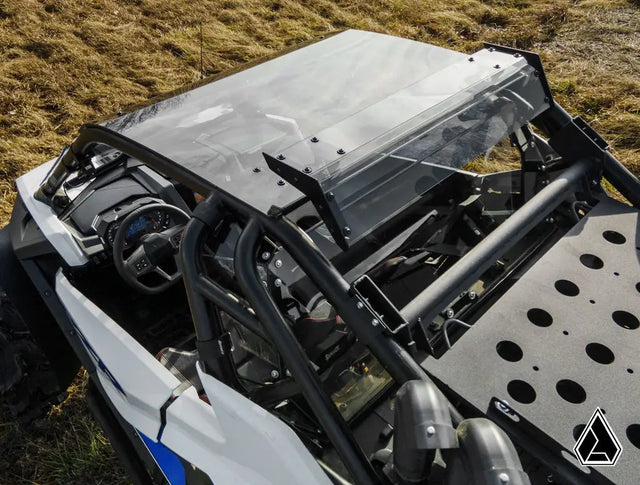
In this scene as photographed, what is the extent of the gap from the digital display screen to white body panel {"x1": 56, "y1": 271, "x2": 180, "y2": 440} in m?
0.31

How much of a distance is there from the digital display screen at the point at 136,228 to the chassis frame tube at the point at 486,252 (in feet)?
4.40

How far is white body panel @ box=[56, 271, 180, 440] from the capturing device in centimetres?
190

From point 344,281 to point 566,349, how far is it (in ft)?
2.16

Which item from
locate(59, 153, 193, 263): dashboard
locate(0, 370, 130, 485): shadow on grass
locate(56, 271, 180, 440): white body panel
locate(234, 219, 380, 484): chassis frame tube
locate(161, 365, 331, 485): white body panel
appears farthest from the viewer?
locate(0, 370, 130, 485): shadow on grass

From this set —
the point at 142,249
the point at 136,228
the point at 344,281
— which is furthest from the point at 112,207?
the point at 344,281

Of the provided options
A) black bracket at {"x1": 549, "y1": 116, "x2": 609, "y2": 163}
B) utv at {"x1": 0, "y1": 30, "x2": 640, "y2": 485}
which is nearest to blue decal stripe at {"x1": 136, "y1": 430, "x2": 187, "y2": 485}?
utv at {"x1": 0, "y1": 30, "x2": 640, "y2": 485}

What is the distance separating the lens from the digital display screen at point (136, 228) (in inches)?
96.7

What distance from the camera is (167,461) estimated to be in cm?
201

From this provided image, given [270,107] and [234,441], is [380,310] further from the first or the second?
[270,107]

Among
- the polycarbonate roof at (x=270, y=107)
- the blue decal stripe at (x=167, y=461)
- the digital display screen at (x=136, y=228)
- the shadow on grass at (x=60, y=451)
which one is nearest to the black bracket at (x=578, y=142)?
the polycarbonate roof at (x=270, y=107)

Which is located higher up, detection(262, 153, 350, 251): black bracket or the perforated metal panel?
detection(262, 153, 350, 251): black bracket

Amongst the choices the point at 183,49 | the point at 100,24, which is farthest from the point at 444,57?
the point at 100,24

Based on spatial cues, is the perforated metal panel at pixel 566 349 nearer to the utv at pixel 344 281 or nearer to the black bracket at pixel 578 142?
the utv at pixel 344 281

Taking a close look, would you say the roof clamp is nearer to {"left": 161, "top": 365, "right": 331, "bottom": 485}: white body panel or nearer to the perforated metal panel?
the perforated metal panel
